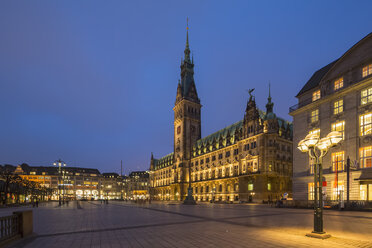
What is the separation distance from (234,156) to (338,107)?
46.0 meters

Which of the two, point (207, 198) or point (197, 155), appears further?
point (197, 155)

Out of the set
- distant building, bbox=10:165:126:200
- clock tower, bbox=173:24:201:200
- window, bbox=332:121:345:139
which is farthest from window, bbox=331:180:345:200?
distant building, bbox=10:165:126:200

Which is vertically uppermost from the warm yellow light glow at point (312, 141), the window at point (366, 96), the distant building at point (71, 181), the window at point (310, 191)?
the window at point (366, 96)

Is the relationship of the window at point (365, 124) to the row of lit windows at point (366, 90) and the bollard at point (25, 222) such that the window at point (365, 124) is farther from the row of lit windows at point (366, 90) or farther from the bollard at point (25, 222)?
the bollard at point (25, 222)

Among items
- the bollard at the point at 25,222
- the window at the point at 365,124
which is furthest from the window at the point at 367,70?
the bollard at the point at 25,222

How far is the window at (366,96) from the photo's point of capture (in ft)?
103

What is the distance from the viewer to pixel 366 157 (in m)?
31.1

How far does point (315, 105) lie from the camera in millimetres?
39531

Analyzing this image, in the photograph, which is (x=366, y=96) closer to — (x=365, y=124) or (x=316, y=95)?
(x=365, y=124)

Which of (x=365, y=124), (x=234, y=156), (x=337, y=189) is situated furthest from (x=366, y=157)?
(x=234, y=156)

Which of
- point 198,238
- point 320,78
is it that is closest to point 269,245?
point 198,238

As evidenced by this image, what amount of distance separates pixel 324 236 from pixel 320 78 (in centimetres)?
3757

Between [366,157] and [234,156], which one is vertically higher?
[366,157]

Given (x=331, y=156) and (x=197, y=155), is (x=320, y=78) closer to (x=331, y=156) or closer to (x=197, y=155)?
(x=331, y=156)
